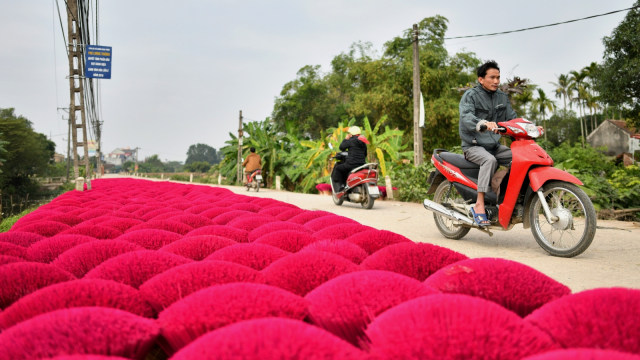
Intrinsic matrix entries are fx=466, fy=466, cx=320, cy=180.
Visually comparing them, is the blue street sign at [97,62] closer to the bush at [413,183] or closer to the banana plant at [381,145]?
the banana plant at [381,145]

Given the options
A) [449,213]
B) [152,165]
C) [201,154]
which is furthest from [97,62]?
[201,154]

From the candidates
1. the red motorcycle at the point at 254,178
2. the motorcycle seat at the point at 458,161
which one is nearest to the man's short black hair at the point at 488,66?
the motorcycle seat at the point at 458,161

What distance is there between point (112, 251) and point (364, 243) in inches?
28.4

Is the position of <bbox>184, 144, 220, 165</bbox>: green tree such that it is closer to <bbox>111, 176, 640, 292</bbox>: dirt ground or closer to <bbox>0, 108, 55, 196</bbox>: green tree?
<bbox>0, 108, 55, 196</bbox>: green tree

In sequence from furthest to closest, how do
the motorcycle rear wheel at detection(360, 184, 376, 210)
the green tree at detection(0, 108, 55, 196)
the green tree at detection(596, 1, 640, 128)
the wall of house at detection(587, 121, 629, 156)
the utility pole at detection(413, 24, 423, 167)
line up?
the wall of house at detection(587, 121, 629, 156) → the green tree at detection(0, 108, 55, 196) → the green tree at detection(596, 1, 640, 128) → the utility pole at detection(413, 24, 423, 167) → the motorcycle rear wheel at detection(360, 184, 376, 210)

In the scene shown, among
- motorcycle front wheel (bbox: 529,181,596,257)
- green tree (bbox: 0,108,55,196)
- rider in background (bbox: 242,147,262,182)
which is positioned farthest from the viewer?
green tree (bbox: 0,108,55,196)

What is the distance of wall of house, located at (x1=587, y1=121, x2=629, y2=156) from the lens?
1927 inches

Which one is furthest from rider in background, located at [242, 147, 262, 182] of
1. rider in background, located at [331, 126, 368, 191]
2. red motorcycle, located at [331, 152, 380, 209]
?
red motorcycle, located at [331, 152, 380, 209]

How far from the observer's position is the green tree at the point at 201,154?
419 ft

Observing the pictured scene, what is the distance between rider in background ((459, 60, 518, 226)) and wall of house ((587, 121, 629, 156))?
171 feet

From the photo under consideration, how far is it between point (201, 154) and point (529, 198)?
130 metres

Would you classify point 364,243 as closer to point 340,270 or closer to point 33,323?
point 340,270

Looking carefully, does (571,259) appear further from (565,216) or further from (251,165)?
(251,165)

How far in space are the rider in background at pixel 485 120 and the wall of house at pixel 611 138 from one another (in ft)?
171
